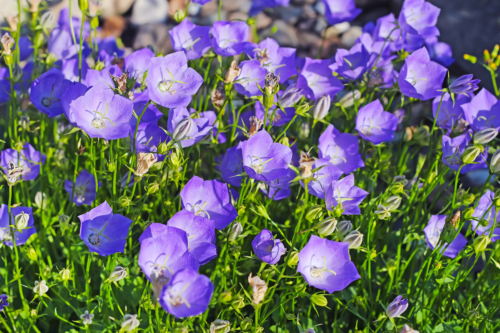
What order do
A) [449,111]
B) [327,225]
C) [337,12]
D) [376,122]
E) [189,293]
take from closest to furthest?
[189,293] < [327,225] < [376,122] < [449,111] < [337,12]

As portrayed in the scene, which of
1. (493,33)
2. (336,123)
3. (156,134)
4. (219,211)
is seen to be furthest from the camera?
(493,33)

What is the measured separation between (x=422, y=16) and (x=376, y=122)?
3.20 ft

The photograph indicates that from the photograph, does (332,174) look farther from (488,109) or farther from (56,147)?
(56,147)

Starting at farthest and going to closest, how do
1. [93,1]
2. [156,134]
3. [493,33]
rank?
[493,33]
[93,1]
[156,134]

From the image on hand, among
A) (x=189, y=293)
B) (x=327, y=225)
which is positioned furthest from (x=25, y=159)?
(x=327, y=225)

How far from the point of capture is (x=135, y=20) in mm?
5359

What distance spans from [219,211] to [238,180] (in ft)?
0.93

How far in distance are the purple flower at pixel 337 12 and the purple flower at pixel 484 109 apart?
927 millimetres

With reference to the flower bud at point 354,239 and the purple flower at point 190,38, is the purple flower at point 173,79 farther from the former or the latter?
the flower bud at point 354,239

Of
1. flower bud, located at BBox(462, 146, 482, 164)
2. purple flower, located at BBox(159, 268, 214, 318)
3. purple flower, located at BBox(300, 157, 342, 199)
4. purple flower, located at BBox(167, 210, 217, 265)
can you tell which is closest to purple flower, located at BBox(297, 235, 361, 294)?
purple flower, located at BBox(300, 157, 342, 199)

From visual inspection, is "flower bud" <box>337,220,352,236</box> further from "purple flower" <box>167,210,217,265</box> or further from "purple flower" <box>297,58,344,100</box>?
"purple flower" <box>297,58,344,100</box>

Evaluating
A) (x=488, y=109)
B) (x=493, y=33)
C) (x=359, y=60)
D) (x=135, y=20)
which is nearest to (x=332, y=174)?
(x=359, y=60)

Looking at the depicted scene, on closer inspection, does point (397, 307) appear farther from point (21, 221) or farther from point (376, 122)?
point (21, 221)

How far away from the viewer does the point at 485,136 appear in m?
1.98
